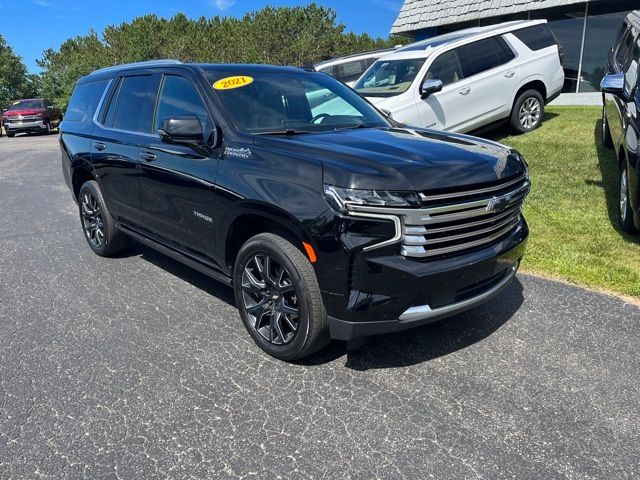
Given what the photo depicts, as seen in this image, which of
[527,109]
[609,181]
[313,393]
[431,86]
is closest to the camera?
[313,393]

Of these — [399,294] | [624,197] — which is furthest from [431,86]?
[399,294]

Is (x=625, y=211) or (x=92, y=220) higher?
(x=92, y=220)

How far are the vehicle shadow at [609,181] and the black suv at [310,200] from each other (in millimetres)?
2728

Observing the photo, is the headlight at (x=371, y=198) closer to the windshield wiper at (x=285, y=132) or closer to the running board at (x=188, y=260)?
the windshield wiper at (x=285, y=132)

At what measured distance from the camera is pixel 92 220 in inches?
226

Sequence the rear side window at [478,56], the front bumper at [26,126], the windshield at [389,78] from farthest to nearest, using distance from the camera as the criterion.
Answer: the front bumper at [26,126]
the rear side window at [478,56]
the windshield at [389,78]

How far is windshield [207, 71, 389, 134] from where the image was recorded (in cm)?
382

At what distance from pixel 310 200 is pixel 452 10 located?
16537 mm

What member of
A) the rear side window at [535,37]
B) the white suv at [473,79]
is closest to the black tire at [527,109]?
the white suv at [473,79]

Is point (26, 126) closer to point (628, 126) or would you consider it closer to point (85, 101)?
point (85, 101)

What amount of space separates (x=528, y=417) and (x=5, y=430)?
276 cm

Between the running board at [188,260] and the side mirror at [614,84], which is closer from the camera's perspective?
the running board at [188,260]

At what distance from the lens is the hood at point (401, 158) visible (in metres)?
2.90

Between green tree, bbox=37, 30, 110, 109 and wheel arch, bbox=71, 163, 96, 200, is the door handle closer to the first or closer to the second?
wheel arch, bbox=71, 163, 96, 200
